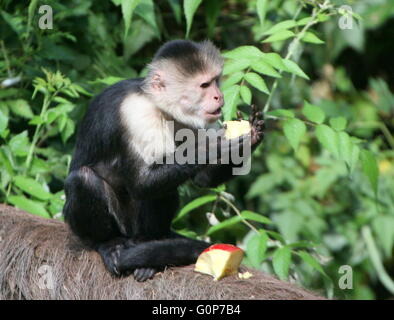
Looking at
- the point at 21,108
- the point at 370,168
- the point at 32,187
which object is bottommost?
the point at 32,187

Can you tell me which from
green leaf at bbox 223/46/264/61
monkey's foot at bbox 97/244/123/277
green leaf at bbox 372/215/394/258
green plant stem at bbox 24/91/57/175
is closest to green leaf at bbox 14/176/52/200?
green plant stem at bbox 24/91/57/175

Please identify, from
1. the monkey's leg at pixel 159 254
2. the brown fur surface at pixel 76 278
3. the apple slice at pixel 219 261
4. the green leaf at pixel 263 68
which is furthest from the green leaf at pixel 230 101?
the brown fur surface at pixel 76 278

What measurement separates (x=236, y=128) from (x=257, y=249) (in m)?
1.26

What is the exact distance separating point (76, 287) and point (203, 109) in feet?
5.72

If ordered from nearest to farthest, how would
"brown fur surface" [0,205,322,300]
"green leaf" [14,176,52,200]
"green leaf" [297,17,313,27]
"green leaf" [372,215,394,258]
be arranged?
"brown fur surface" [0,205,322,300] → "green leaf" [297,17,313,27] → "green leaf" [14,176,52,200] → "green leaf" [372,215,394,258]

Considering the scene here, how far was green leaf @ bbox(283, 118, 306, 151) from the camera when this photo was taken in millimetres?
6771

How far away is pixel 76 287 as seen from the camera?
564 cm

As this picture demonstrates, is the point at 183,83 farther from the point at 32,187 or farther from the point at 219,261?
the point at 32,187

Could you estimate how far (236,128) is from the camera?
19.8 ft

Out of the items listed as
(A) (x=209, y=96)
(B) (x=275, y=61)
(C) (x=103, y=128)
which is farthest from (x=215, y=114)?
(C) (x=103, y=128)

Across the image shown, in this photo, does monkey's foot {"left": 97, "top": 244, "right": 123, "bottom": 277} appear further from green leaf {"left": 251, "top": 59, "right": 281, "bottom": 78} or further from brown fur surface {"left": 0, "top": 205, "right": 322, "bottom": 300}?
green leaf {"left": 251, "top": 59, "right": 281, "bottom": 78}

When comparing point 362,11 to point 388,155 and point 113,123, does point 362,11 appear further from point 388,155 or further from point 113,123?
point 113,123

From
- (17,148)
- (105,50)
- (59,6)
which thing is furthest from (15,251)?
(105,50)

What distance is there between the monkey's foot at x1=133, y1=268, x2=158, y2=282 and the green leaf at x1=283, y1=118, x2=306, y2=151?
1875mm
